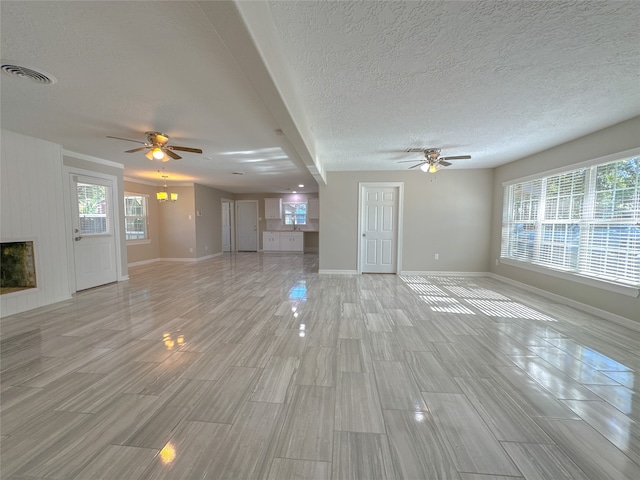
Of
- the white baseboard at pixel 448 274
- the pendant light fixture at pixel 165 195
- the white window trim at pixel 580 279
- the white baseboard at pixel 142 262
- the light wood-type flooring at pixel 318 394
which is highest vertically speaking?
the pendant light fixture at pixel 165 195

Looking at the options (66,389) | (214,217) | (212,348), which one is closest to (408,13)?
(212,348)

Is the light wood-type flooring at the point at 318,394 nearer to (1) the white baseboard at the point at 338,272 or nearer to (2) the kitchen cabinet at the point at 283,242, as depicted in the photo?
(1) the white baseboard at the point at 338,272

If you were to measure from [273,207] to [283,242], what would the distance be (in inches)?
58.0

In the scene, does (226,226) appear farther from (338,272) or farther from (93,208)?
(338,272)

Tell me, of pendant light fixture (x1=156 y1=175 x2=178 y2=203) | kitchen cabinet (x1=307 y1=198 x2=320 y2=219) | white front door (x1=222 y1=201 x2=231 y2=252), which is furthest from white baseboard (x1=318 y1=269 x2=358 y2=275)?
white front door (x1=222 y1=201 x2=231 y2=252)

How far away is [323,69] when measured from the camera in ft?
6.61

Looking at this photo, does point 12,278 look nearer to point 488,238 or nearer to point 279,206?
point 279,206

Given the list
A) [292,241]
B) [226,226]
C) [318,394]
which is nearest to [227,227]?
[226,226]

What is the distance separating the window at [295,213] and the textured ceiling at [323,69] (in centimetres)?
679

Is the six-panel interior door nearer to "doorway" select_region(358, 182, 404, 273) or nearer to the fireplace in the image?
"doorway" select_region(358, 182, 404, 273)

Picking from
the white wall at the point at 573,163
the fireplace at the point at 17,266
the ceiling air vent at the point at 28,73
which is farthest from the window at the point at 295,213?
the ceiling air vent at the point at 28,73

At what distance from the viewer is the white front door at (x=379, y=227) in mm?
6012

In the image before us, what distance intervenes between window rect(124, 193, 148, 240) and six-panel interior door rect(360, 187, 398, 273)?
6331mm

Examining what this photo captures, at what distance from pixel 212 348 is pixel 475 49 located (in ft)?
10.8
